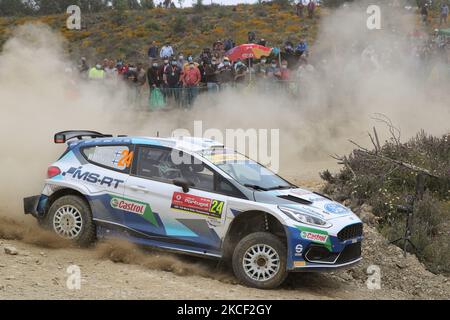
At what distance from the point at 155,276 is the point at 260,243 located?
4.21ft

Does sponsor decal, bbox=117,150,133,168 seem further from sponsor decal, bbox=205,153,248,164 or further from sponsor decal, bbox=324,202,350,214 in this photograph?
sponsor decal, bbox=324,202,350,214

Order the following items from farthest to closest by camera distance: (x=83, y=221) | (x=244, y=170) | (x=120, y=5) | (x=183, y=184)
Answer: (x=120, y=5) < (x=83, y=221) < (x=244, y=170) < (x=183, y=184)

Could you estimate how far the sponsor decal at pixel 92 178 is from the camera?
28.1 ft

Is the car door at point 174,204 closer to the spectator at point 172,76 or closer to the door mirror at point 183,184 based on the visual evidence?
the door mirror at point 183,184

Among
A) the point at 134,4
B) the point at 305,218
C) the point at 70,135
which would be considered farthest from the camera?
the point at 134,4

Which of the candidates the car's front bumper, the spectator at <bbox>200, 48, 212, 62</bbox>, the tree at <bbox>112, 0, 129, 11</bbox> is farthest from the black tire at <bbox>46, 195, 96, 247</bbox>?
the tree at <bbox>112, 0, 129, 11</bbox>

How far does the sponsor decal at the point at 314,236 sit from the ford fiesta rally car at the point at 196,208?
0.04ft

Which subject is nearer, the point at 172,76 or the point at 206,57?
the point at 172,76

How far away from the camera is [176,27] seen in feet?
132

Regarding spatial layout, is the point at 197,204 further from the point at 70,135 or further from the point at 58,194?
the point at 70,135

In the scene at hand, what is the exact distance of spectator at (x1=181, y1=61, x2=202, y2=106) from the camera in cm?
1880

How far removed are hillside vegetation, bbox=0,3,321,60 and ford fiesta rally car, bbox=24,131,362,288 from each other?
25.0m

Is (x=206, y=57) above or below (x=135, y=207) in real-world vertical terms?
above

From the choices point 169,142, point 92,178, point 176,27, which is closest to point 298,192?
point 169,142
